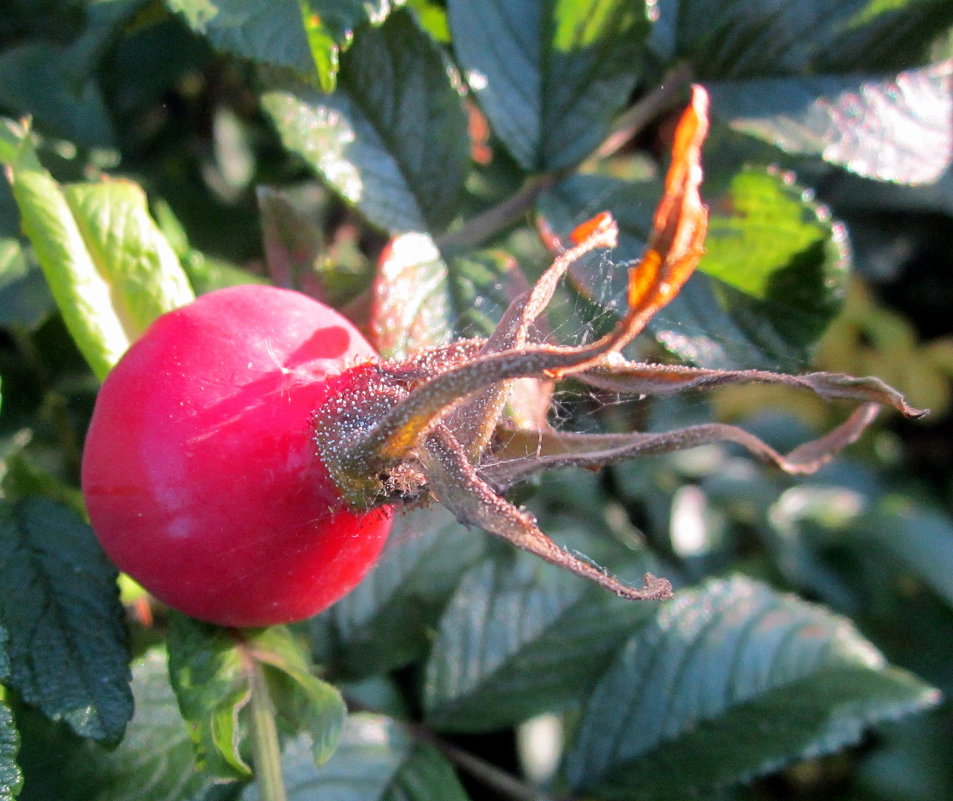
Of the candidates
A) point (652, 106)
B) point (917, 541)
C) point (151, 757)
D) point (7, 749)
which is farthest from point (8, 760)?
point (917, 541)

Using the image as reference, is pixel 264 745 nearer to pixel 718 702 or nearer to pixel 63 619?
pixel 63 619

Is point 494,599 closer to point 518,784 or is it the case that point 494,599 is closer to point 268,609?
point 518,784

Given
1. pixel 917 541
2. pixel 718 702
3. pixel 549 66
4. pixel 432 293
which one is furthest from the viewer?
pixel 917 541

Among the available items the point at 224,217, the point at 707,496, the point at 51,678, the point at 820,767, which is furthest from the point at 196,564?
the point at 820,767

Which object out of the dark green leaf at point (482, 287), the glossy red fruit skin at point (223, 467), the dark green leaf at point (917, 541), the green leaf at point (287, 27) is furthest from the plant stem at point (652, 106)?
the dark green leaf at point (917, 541)

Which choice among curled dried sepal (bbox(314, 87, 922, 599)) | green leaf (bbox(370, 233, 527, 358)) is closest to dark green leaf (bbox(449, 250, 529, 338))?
green leaf (bbox(370, 233, 527, 358))

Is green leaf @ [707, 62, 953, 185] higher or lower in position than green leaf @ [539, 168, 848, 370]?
higher

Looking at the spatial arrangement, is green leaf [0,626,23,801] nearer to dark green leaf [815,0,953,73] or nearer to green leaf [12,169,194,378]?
green leaf [12,169,194,378]
